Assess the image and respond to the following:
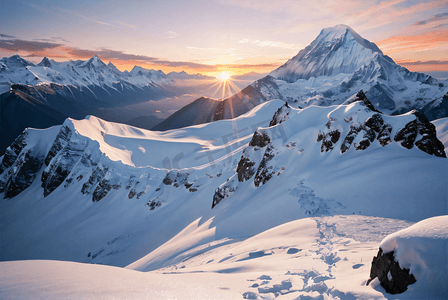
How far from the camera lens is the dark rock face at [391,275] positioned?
473 centimetres

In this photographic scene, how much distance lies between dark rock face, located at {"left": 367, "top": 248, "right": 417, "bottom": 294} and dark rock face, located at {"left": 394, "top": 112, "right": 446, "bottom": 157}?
20214 millimetres

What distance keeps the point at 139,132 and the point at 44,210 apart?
4247 centimetres

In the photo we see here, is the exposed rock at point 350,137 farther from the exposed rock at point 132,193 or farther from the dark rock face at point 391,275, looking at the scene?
the exposed rock at point 132,193

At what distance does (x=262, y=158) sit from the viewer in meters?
30.2

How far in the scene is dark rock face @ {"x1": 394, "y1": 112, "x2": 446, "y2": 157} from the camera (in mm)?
19234

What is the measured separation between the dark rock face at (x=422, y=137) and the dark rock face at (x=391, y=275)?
796 inches

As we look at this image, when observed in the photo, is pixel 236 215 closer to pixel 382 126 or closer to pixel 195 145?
pixel 382 126

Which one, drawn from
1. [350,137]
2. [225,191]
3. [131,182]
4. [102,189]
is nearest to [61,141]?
[102,189]

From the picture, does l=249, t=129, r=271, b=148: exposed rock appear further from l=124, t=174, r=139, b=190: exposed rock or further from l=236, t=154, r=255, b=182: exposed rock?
l=124, t=174, r=139, b=190: exposed rock

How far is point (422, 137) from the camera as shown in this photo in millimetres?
19750

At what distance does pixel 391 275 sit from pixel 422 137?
2108 cm

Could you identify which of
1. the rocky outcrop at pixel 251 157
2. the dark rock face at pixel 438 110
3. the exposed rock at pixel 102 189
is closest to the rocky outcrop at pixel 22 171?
the exposed rock at pixel 102 189

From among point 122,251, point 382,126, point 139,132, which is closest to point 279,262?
point 382,126

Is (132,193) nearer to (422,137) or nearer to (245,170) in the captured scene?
(245,170)
